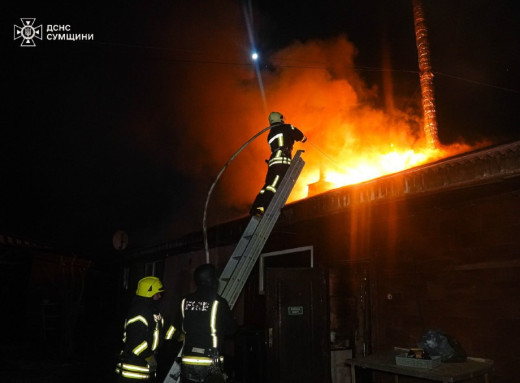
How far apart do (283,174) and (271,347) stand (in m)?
3.09

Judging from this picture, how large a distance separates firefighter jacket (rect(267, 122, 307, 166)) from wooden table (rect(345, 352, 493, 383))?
3.30m

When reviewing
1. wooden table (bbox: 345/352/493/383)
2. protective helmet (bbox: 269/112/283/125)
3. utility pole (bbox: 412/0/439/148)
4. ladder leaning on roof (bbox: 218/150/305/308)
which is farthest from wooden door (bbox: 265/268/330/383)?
utility pole (bbox: 412/0/439/148)

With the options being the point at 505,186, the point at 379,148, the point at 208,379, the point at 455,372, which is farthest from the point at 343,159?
the point at 208,379

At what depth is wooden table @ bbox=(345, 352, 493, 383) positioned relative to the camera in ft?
13.4

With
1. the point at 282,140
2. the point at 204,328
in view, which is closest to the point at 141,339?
the point at 204,328

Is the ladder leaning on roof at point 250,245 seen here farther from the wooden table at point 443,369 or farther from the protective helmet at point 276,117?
the wooden table at point 443,369

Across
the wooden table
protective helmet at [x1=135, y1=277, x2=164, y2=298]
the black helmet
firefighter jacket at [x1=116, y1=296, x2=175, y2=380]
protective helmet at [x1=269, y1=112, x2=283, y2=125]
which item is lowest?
the wooden table

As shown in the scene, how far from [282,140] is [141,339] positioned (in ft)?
12.4

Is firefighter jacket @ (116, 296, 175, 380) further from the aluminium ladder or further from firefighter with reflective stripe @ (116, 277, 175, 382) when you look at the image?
the aluminium ladder

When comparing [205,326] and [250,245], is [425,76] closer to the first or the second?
[250,245]

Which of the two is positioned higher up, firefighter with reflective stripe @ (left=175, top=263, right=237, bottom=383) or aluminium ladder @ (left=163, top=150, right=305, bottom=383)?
aluminium ladder @ (left=163, top=150, right=305, bottom=383)

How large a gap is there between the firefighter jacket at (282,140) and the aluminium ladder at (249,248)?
256 mm

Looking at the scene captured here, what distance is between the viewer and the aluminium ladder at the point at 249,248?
5.11m

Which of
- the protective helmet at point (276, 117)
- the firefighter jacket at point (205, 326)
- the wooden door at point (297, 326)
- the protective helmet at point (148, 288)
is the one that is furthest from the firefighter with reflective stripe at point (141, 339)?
the protective helmet at point (276, 117)
